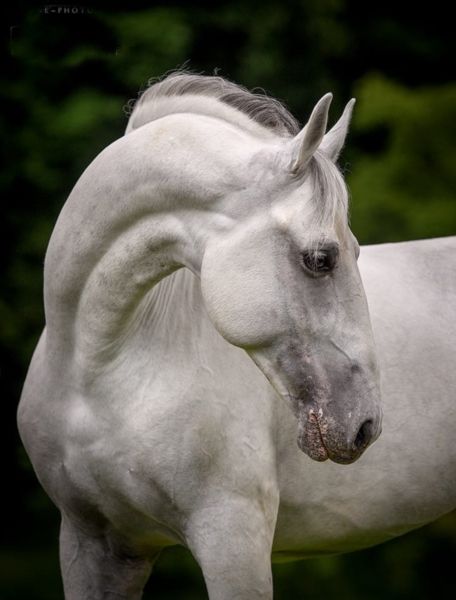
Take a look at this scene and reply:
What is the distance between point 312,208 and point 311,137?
167 mm

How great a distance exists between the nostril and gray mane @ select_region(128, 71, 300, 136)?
78 centimetres

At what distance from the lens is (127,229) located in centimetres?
278

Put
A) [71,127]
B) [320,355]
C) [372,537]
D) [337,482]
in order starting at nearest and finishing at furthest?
[320,355] → [337,482] → [372,537] → [71,127]

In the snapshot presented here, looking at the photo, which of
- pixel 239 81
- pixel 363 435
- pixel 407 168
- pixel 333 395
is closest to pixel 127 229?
pixel 333 395

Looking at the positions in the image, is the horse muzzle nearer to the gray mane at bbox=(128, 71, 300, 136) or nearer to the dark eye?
the dark eye

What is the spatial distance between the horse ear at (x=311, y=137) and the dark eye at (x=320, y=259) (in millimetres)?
196

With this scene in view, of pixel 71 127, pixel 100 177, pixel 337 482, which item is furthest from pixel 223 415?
pixel 71 127

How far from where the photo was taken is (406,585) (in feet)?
23.1

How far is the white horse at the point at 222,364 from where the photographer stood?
2.55 metres

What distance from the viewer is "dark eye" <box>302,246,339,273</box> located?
252 cm

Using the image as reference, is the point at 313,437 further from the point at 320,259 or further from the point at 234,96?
the point at 234,96

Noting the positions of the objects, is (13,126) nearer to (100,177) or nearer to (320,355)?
(100,177)

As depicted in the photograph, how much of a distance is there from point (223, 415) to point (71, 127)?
4.23m

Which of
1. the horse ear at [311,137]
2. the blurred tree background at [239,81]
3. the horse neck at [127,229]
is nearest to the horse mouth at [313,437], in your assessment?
the horse neck at [127,229]
